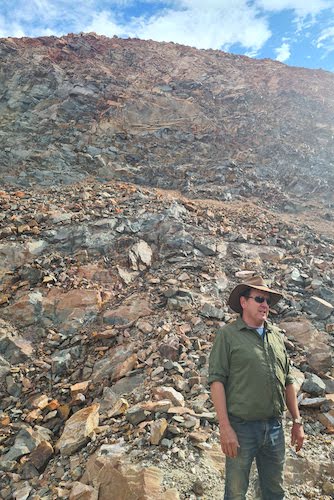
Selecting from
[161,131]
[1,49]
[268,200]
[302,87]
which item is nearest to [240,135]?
[161,131]

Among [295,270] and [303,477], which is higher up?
[295,270]

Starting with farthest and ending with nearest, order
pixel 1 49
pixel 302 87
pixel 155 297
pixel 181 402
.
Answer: pixel 302 87 < pixel 1 49 < pixel 155 297 < pixel 181 402

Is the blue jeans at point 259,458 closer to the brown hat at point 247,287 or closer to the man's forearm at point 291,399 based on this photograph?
the man's forearm at point 291,399

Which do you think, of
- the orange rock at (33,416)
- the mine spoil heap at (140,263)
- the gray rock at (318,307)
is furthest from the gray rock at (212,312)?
the orange rock at (33,416)

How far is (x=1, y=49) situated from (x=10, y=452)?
77.7 feet

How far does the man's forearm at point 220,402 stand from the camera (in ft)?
8.96

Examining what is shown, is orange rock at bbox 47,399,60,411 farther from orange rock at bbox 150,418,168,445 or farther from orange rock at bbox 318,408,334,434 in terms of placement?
orange rock at bbox 318,408,334,434

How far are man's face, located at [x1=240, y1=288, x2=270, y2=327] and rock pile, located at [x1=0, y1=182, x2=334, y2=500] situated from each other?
1.75m

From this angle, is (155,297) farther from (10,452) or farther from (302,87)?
(302,87)

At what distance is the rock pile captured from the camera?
3.93 m

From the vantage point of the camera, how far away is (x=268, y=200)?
616 inches

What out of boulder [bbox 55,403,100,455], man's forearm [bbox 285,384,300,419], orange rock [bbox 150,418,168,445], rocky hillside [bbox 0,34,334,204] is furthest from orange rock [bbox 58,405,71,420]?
rocky hillside [bbox 0,34,334,204]

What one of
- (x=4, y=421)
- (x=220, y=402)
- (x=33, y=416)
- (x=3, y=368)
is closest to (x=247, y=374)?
(x=220, y=402)

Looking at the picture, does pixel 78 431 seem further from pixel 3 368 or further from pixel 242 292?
pixel 242 292
